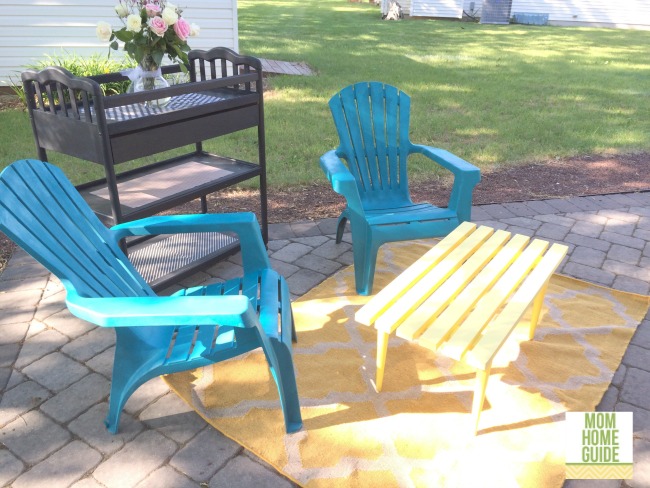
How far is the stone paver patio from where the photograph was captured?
1995 mm

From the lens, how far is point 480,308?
2.18 metres

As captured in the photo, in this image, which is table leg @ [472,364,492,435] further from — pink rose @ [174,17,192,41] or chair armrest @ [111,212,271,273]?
pink rose @ [174,17,192,41]

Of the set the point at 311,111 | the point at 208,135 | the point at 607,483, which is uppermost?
the point at 208,135

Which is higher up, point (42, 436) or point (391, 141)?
point (391, 141)

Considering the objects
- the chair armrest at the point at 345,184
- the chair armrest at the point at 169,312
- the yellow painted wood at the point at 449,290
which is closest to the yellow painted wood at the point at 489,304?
the yellow painted wood at the point at 449,290

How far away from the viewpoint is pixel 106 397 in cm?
234

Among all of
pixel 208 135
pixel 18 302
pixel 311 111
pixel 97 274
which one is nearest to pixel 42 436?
pixel 97 274

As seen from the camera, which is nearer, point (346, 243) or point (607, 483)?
point (607, 483)

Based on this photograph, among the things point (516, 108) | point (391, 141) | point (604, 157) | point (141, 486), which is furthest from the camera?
point (516, 108)

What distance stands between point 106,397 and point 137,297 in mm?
630

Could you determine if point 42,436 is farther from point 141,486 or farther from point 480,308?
point 480,308

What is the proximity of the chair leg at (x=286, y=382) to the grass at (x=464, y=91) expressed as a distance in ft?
9.20

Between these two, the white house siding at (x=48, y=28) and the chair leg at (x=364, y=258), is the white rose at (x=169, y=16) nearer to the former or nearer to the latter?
the chair leg at (x=364, y=258)

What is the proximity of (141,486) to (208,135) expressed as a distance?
6.01 feet
